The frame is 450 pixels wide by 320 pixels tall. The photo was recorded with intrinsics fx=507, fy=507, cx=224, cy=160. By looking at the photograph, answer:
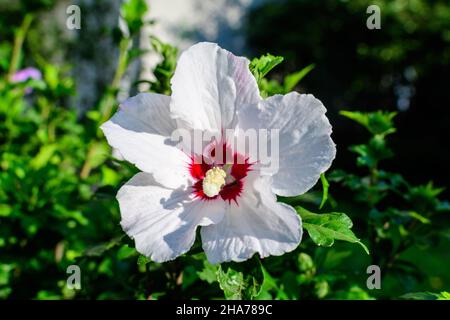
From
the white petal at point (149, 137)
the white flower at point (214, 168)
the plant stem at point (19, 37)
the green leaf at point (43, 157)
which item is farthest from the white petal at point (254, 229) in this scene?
the plant stem at point (19, 37)

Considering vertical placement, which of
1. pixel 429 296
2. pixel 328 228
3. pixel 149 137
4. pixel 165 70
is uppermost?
pixel 165 70

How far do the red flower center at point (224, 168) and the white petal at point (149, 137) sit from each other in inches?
1.3

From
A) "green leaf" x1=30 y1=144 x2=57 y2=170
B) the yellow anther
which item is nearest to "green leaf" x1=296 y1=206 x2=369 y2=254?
the yellow anther

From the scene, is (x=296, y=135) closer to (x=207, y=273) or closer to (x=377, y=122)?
(x=207, y=273)

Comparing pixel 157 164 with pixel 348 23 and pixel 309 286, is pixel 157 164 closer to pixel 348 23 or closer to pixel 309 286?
pixel 309 286

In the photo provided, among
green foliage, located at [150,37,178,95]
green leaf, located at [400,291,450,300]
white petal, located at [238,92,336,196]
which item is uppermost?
green foliage, located at [150,37,178,95]

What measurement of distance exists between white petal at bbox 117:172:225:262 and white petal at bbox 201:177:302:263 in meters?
0.03

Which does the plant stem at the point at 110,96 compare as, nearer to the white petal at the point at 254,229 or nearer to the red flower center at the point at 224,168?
the red flower center at the point at 224,168

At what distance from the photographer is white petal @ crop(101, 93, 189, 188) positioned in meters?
1.13

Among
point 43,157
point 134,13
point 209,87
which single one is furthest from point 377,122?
point 43,157

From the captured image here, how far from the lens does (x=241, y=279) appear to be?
1.16 meters

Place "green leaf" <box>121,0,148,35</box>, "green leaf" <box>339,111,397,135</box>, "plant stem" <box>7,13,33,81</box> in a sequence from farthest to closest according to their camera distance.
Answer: "plant stem" <box>7,13,33,81</box> < "green leaf" <box>121,0,148,35</box> < "green leaf" <box>339,111,397,135</box>

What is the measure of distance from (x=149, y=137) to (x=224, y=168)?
8.5 inches

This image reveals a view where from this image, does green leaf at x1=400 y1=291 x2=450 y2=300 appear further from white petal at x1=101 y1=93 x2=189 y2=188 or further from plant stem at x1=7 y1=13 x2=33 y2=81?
plant stem at x1=7 y1=13 x2=33 y2=81
